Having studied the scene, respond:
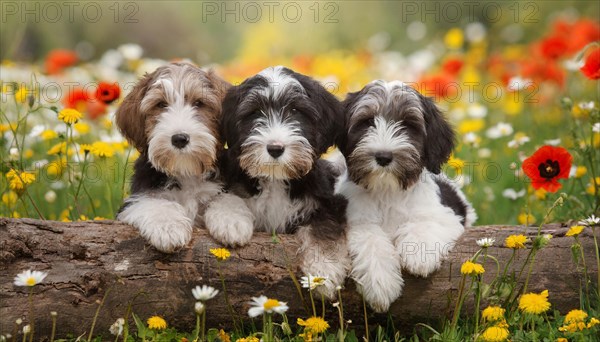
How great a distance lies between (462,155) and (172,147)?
15.8 feet

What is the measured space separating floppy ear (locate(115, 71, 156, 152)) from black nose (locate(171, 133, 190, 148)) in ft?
Result: 1.42

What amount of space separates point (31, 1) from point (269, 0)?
5.62m

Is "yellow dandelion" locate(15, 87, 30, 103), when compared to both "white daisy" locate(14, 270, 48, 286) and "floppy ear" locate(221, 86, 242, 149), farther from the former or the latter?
"white daisy" locate(14, 270, 48, 286)

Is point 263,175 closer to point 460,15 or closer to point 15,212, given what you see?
point 15,212

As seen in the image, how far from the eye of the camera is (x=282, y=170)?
514 cm

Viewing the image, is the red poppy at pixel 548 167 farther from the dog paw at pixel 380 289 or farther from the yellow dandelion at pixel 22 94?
the yellow dandelion at pixel 22 94

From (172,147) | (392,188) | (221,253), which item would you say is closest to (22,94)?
(172,147)

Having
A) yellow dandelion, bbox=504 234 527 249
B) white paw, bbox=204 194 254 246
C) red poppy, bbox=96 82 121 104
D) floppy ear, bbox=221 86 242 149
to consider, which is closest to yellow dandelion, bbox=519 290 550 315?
yellow dandelion, bbox=504 234 527 249

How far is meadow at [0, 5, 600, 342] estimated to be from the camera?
491cm

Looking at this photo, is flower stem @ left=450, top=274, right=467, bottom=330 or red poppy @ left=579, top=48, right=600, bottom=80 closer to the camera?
flower stem @ left=450, top=274, right=467, bottom=330

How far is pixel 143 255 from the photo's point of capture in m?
5.07

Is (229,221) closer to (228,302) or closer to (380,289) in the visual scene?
(228,302)

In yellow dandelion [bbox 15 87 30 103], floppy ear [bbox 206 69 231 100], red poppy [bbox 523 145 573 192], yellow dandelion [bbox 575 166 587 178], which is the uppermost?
floppy ear [bbox 206 69 231 100]

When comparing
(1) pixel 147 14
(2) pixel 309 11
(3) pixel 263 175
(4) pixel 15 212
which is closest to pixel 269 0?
(2) pixel 309 11
